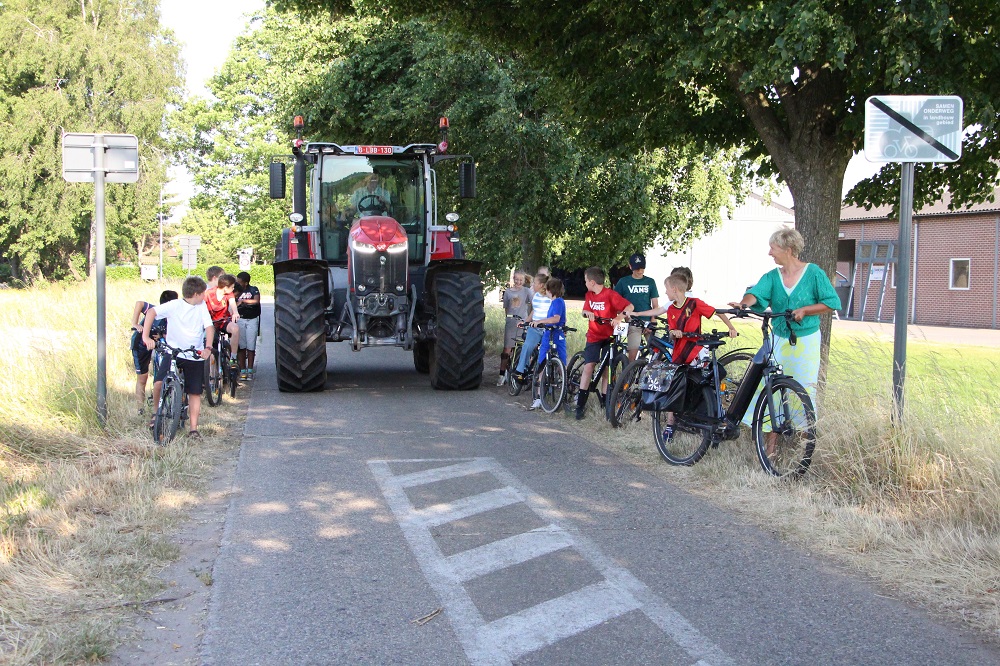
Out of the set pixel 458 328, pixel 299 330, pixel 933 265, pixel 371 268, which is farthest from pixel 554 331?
pixel 933 265

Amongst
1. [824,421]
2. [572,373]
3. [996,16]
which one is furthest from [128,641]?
[996,16]

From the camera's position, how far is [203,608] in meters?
4.82

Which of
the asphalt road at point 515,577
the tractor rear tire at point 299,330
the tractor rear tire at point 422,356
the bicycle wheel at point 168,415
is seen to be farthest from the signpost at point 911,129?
the tractor rear tire at point 422,356

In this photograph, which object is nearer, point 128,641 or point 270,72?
point 128,641

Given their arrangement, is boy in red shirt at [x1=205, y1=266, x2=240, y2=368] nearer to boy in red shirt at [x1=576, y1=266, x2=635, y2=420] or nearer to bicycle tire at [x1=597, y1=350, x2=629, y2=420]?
boy in red shirt at [x1=576, y1=266, x2=635, y2=420]

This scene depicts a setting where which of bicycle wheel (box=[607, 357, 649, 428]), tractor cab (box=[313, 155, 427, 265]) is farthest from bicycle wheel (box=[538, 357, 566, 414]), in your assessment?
tractor cab (box=[313, 155, 427, 265])

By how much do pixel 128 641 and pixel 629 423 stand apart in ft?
21.2

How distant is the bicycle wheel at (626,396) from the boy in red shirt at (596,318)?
2.39 feet

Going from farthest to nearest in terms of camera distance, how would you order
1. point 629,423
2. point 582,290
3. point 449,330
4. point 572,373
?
point 582,290 → point 449,330 → point 572,373 → point 629,423

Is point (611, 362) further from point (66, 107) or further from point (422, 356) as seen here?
point (66, 107)

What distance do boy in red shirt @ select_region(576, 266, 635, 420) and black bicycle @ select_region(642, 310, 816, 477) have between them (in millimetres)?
2021

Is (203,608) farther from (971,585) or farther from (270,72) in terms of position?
(270,72)

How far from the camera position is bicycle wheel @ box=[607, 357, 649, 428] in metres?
9.45

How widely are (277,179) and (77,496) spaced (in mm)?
6765
